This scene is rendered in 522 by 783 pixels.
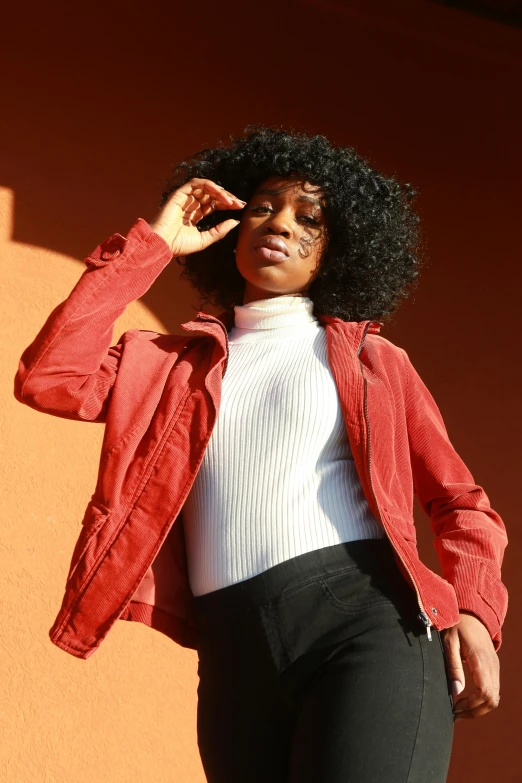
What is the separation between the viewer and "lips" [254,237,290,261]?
2.12 meters

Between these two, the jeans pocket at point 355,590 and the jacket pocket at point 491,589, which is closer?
the jeans pocket at point 355,590

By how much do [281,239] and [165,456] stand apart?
57 centimetres

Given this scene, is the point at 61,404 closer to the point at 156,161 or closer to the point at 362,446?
the point at 362,446

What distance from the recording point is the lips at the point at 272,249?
212 cm

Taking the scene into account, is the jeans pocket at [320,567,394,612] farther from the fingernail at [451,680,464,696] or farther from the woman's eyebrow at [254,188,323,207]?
the woman's eyebrow at [254,188,323,207]

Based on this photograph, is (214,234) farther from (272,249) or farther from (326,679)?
(326,679)

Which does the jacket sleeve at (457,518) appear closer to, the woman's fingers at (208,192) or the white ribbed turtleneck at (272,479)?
the white ribbed turtleneck at (272,479)

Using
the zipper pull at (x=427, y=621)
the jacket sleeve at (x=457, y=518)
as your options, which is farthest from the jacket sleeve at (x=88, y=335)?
the zipper pull at (x=427, y=621)

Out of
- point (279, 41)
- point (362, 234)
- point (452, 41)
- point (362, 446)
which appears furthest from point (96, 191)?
point (362, 446)

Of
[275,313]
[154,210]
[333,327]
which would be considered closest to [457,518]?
[333,327]

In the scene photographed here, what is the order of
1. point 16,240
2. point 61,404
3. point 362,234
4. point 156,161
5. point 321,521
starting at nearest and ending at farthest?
1. point 321,521
2. point 61,404
3. point 362,234
4. point 16,240
5. point 156,161

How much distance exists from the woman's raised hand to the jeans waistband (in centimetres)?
69

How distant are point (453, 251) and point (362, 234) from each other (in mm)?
1399

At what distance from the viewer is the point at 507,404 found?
139 inches
